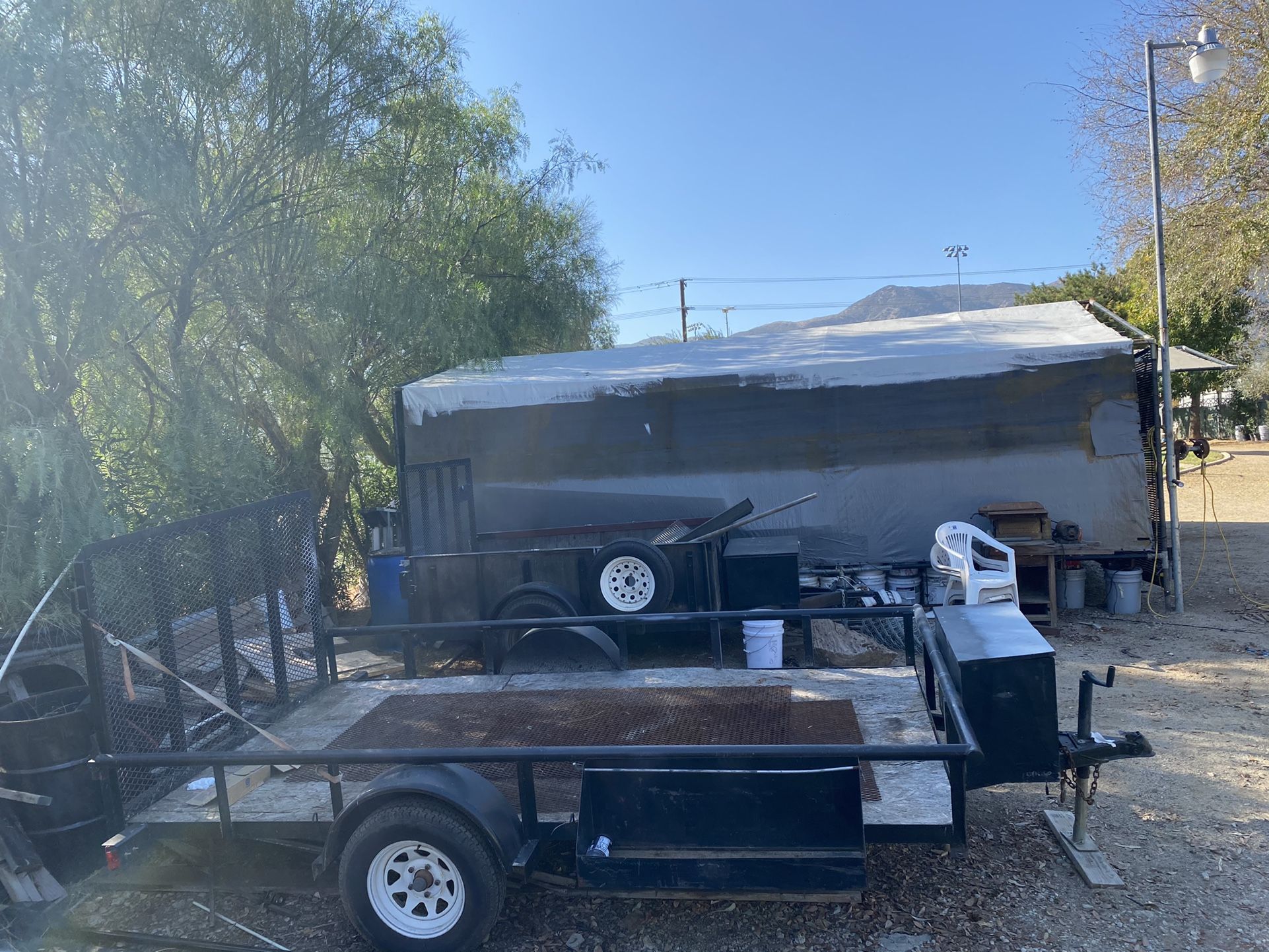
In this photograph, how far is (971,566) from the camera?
819 centimetres

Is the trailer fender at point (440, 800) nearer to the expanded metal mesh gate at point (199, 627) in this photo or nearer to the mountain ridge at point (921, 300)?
the expanded metal mesh gate at point (199, 627)

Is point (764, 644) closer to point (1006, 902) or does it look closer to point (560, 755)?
point (1006, 902)

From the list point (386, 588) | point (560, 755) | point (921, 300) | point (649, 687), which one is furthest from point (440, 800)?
point (921, 300)

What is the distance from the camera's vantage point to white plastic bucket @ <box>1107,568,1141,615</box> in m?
8.85

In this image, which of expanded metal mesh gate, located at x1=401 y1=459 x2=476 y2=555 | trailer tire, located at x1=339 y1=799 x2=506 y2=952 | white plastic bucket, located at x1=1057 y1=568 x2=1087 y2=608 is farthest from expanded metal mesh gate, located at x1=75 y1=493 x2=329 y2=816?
white plastic bucket, located at x1=1057 y1=568 x2=1087 y2=608

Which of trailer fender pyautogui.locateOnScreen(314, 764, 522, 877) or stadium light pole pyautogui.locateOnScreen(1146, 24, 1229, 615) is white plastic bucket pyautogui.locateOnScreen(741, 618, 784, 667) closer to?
trailer fender pyautogui.locateOnScreen(314, 764, 522, 877)

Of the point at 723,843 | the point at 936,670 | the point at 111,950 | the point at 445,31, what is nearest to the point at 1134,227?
the point at 445,31

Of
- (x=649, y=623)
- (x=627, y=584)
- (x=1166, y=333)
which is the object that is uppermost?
(x=1166, y=333)

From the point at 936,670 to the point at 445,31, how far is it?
924cm

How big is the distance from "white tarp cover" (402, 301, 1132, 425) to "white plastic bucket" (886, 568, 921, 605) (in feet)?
6.84

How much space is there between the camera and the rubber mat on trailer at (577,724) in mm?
3775

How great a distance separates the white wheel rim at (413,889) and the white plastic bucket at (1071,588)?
25.9ft

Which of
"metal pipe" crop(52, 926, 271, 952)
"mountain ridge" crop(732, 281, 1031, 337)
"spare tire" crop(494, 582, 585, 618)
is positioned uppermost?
"mountain ridge" crop(732, 281, 1031, 337)

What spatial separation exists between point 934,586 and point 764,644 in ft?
11.1
